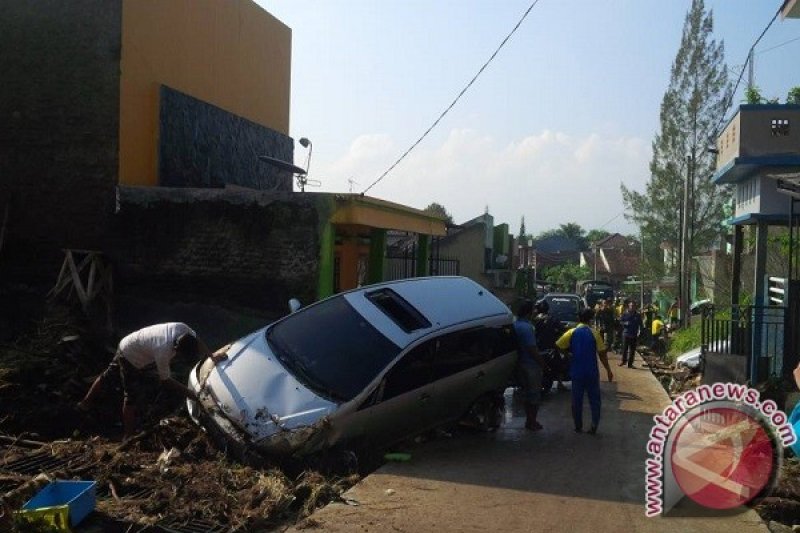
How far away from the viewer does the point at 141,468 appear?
6.95m

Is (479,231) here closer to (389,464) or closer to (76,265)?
(76,265)

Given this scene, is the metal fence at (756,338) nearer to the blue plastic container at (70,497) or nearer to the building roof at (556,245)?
the blue plastic container at (70,497)

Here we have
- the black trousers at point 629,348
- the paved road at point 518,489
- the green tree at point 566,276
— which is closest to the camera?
the paved road at point 518,489

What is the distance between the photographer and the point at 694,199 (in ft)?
122

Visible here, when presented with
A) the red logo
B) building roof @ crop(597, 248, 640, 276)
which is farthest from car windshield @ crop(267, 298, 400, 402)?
building roof @ crop(597, 248, 640, 276)

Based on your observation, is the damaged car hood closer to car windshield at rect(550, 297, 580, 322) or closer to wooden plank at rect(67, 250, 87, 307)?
wooden plank at rect(67, 250, 87, 307)

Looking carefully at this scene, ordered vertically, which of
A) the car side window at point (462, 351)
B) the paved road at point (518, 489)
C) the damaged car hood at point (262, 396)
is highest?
the car side window at point (462, 351)

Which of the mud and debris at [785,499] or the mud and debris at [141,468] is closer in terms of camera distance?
the mud and debris at [141,468]

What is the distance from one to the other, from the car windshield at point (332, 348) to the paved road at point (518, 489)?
88cm

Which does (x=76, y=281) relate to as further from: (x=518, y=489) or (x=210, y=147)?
(x=518, y=489)

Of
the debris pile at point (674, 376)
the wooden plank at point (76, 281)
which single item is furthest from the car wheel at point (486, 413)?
the wooden plank at point (76, 281)

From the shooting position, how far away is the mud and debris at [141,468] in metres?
5.94

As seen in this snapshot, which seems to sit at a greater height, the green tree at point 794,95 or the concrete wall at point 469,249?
the green tree at point 794,95

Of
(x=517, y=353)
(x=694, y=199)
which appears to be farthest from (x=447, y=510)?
(x=694, y=199)
